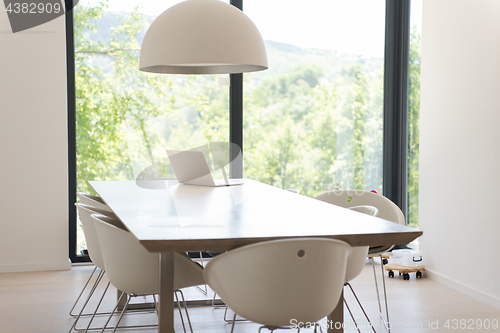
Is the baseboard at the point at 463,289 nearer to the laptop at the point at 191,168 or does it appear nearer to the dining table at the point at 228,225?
the dining table at the point at 228,225

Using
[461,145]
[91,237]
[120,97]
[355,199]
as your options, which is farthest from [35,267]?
[461,145]

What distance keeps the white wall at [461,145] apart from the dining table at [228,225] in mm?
1690

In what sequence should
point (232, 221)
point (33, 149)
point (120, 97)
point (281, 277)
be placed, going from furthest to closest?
point (120, 97), point (33, 149), point (232, 221), point (281, 277)

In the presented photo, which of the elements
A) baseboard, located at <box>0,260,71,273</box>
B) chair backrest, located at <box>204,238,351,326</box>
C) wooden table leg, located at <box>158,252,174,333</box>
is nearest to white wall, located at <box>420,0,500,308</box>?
chair backrest, located at <box>204,238,351,326</box>

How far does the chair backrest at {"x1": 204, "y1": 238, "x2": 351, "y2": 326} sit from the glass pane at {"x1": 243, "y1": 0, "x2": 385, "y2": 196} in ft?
11.3

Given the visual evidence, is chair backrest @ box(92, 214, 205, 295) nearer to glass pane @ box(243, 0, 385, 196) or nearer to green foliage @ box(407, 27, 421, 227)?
glass pane @ box(243, 0, 385, 196)

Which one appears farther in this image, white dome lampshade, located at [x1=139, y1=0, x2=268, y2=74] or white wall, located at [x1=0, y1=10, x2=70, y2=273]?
white wall, located at [x1=0, y1=10, x2=70, y2=273]

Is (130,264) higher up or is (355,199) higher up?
(355,199)

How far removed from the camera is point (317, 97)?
5395mm

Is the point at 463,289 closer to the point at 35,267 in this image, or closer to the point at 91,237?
the point at 91,237

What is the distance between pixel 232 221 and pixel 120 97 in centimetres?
321

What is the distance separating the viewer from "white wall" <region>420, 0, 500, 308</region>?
3723mm

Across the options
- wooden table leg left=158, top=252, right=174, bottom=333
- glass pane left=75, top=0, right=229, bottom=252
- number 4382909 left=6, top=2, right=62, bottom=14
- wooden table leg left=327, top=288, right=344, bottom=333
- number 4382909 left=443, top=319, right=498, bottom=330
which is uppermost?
number 4382909 left=6, top=2, right=62, bottom=14

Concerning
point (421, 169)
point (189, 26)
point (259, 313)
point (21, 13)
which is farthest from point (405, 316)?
point (21, 13)
